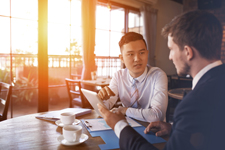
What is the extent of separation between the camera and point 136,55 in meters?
1.74

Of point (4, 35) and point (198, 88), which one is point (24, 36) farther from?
point (198, 88)

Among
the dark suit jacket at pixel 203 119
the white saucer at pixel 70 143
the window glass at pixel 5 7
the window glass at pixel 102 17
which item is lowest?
the white saucer at pixel 70 143

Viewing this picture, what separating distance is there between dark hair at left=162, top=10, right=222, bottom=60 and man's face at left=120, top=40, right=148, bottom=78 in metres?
1.02

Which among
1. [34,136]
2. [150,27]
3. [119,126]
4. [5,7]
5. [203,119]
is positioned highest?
[150,27]

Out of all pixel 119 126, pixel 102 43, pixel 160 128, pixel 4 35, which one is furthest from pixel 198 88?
pixel 102 43

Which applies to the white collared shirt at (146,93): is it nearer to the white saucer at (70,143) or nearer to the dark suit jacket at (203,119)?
the white saucer at (70,143)

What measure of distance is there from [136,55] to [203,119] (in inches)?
47.2

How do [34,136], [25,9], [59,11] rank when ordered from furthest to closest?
[59,11], [25,9], [34,136]

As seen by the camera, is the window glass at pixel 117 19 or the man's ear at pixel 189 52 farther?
the window glass at pixel 117 19

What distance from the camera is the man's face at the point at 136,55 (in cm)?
175

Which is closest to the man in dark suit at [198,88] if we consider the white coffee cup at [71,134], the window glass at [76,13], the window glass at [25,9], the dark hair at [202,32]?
the dark hair at [202,32]

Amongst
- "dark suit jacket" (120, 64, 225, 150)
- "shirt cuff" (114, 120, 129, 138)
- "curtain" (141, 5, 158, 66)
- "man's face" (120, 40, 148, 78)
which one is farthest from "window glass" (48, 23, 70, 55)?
"dark suit jacket" (120, 64, 225, 150)

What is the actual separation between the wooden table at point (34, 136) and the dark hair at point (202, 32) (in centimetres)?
54

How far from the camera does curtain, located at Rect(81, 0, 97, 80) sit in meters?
4.22
